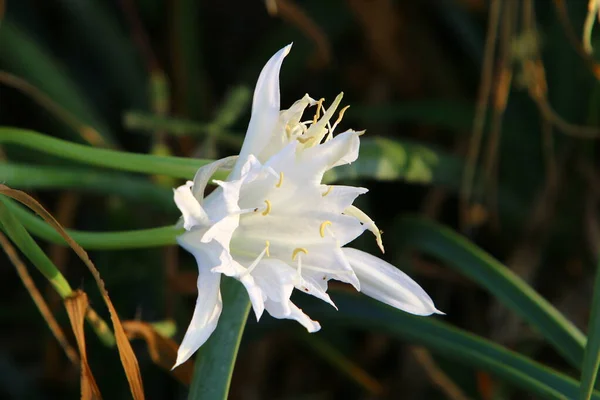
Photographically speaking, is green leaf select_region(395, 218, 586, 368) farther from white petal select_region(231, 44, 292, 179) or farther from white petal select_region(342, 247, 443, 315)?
white petal select_region(231, 44, 292, 179)

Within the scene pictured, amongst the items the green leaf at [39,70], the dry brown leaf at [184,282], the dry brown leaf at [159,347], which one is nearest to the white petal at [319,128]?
the dry brown leaf at [159,347]

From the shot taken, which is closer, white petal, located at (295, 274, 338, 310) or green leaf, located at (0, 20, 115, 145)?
white petal, located at (295, 274, 338, 310)

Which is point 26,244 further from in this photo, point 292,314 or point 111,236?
point 292,314

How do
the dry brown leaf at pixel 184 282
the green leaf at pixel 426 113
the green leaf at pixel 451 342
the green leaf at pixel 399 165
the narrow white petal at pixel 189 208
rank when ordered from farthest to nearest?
1. the green leaf at pixel 426 113
2. the dry brown leaf at pixel 184 282
3. the green leaf at pixel 399 165
4. the green leaf at pixel 451 342
5. the narrow white petal at pixel 189 208

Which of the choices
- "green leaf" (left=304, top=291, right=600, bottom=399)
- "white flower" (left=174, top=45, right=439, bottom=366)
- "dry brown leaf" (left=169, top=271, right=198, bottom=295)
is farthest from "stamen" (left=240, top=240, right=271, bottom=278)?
"dry brown leaf" (left=169, top=271, right=198, bottom=295)

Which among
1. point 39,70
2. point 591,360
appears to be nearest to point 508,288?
point 591,360

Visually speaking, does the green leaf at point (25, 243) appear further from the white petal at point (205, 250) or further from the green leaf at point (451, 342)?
the green leaf at point (451, 342)
